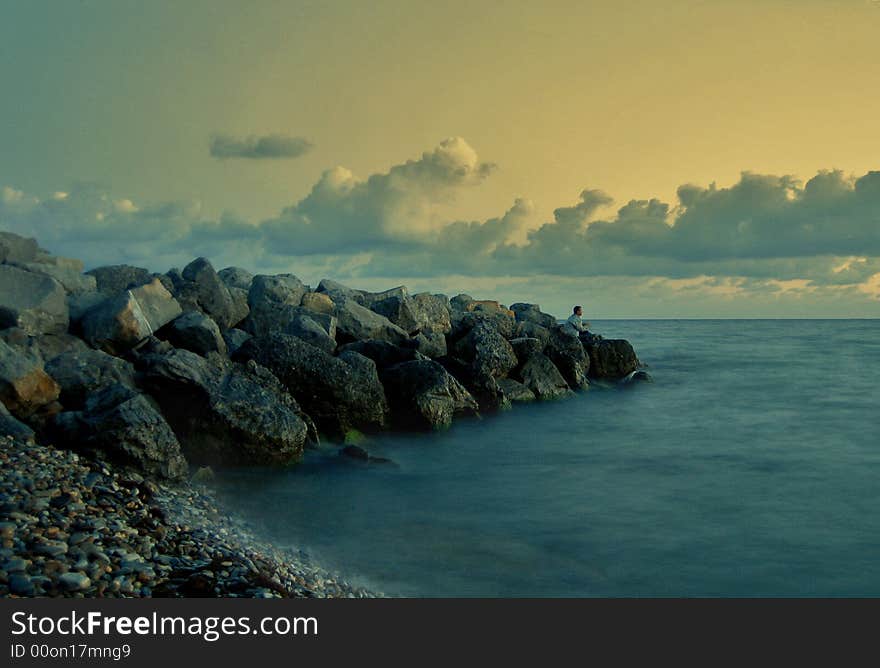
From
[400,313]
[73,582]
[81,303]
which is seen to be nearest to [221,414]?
[81,303]

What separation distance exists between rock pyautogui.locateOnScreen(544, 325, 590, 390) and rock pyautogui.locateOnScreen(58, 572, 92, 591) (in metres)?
17.0

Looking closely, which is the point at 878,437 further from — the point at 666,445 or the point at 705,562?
the point at 705,562

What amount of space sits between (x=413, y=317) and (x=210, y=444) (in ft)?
30.8

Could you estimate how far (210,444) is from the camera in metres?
10.7

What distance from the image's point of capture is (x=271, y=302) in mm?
16859

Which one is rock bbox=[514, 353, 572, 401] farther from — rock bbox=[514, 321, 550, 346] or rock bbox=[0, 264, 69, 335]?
rock bbox=[0, 264, 69, 335]

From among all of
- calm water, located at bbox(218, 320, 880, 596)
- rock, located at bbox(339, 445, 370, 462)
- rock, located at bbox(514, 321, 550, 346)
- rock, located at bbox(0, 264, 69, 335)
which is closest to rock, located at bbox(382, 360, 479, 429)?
calm water, located at bbox(218, 320, 880, 596)

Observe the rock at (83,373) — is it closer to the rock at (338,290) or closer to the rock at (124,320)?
the rock at (124,320)

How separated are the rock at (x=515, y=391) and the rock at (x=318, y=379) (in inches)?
224

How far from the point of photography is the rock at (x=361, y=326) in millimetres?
17188

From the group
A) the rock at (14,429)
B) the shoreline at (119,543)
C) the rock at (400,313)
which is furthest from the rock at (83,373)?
the rock at (400,313)

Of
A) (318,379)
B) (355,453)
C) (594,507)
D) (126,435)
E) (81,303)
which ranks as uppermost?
(81,303)

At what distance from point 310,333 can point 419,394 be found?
241 centimetres

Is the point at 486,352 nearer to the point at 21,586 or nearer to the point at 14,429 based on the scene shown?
the point at 14,429
